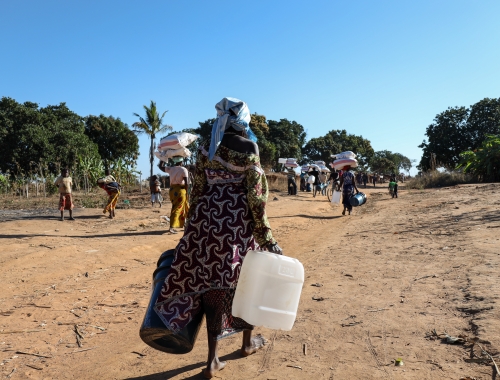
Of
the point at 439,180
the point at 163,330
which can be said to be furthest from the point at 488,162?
the point at 163,330

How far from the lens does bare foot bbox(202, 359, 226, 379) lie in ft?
9.21

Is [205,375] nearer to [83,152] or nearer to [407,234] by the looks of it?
[407,234]

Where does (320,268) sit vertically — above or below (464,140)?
below

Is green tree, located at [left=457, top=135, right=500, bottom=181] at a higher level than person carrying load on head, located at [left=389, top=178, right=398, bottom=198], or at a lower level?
higher

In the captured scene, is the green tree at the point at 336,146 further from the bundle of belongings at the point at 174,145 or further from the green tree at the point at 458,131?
the bundle of belongings at the point at 174,145

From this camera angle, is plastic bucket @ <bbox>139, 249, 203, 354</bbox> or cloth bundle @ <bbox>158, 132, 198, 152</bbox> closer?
plastic bucket @ <bbox>139, 249, 203, 354</bbox>

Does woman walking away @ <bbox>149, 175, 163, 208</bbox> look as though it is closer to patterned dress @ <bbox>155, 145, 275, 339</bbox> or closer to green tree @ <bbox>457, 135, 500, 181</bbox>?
patterned dress @ <bbox>155, 145, 275, 339</bbox>

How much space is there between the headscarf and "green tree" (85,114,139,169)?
3240cm

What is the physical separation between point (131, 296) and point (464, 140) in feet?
138

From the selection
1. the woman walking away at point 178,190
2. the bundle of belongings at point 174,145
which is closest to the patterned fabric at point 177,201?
the woman walking away at point 178,190

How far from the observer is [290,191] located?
76.6ft

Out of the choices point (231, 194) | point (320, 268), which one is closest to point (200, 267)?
point (231, 194)

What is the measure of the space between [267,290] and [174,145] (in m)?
6.11

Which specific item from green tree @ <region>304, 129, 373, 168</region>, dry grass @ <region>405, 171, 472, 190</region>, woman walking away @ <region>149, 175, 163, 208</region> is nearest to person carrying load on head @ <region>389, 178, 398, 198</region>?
dry grass @ <region>405, 171, 472, 190</region>
